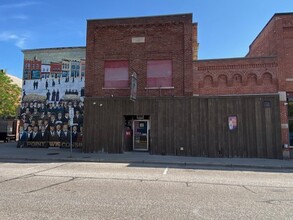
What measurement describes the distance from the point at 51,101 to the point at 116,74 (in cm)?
679

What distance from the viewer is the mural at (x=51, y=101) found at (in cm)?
2148

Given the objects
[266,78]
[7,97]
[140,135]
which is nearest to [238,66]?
[266,78]

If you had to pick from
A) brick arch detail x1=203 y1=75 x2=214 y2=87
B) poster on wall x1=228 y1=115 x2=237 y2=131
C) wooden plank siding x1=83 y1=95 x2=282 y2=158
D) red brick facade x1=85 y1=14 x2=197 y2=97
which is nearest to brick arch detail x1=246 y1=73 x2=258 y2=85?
wooden plank siding x1=83 y1=95 x2=282 y2=158

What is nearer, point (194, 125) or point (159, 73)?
point (194, 125)

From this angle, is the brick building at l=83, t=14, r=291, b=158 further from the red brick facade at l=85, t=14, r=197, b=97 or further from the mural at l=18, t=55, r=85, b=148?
the mural at l=18, t=55, r=85, b=148

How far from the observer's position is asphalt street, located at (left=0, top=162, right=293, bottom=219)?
17.7 feet

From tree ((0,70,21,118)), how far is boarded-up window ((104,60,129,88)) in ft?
57.9

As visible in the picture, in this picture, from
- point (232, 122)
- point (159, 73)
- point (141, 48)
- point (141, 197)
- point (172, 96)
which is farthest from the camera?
point (141, 48)

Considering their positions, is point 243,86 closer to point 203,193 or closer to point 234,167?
point 234,167

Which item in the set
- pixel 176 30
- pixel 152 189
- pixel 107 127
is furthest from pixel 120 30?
pixel 152 189

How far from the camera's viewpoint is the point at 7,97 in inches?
1215

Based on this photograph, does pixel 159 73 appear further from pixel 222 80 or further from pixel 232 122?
pixel 232 122

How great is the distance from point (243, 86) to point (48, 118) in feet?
49.8

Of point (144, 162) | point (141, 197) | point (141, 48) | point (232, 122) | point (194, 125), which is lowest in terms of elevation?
point (141, 197)
